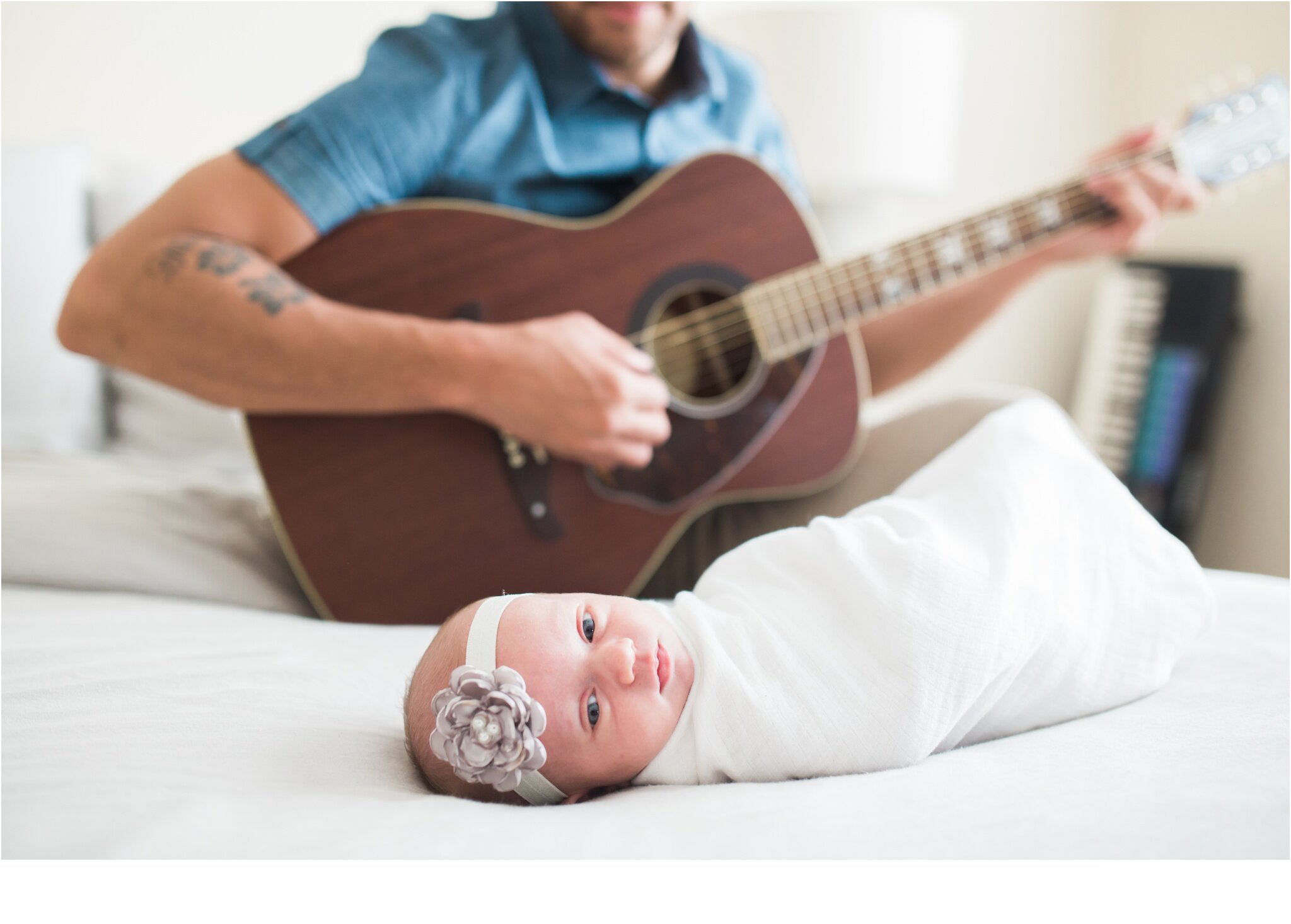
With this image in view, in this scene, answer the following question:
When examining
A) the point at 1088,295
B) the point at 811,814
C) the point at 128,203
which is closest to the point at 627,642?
the point at 811,814

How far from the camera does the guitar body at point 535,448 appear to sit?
0.96 m

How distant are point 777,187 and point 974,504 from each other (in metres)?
0.55

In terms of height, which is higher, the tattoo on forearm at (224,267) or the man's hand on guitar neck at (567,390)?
the tattoo on forearm at (224,267)

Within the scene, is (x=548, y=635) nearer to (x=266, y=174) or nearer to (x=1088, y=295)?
(x=266, y=174)

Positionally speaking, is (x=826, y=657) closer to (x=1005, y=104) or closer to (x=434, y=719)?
(x=434, y=719)

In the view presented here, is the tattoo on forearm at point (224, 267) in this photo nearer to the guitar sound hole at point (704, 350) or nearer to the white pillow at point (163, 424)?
the guitar sound hole at point (704, 350)

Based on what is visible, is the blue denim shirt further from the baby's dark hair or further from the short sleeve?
the baby's dark hair

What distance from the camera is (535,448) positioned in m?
0.98

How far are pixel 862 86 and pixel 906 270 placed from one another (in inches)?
36.3

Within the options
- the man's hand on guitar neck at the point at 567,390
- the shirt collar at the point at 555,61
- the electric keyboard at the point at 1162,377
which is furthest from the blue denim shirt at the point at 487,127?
the electric keyboard at the point at 1162,377

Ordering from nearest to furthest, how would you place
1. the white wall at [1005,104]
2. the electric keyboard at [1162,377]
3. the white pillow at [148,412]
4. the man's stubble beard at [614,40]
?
the man's stubble beard at [614,40] < the white pillow at [148,412] < the white wall at [1005,104] < the electric keyboard at [1162,377]

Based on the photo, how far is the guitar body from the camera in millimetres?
960

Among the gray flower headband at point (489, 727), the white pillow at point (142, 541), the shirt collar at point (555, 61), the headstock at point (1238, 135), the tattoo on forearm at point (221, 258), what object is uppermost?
the shirt collar at point (555, 61)

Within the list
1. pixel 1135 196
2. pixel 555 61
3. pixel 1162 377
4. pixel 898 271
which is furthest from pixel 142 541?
pixel 1162 377
